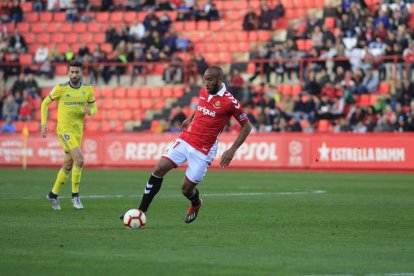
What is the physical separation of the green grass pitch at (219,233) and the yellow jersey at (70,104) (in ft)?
4.56

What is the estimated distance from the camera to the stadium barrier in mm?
30906

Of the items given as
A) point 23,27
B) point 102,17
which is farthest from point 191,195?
point 23,27

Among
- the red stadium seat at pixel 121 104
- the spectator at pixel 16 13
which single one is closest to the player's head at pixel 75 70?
the red stadium seat at pixel 121 104

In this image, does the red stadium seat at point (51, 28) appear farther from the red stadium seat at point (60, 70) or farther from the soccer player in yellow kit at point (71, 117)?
the soccer player in yellow kit at point (71, 117)

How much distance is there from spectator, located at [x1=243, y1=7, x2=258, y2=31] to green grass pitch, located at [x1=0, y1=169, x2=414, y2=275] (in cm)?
1661

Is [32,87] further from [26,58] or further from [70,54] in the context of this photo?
[26,58]

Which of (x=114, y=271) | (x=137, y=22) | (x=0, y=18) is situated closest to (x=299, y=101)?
(x=137, y=22)

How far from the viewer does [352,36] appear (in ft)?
117

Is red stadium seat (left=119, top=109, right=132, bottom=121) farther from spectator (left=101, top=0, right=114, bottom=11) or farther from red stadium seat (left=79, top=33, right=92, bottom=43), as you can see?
spectator (left=101, top=0, right=114, bottom=11)

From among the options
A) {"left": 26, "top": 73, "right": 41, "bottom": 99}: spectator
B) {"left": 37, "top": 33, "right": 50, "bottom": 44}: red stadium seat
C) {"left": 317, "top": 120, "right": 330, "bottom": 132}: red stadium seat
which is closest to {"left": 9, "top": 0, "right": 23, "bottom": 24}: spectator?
{"left": 37, "top": 33, "right": 50, "bottom": 44}: red stadium seat

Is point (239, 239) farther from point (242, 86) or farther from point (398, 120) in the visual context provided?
point (242, 86)

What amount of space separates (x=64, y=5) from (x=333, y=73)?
45.9ft

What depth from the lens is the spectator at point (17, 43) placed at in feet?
139

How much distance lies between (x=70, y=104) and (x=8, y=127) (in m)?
21.0
